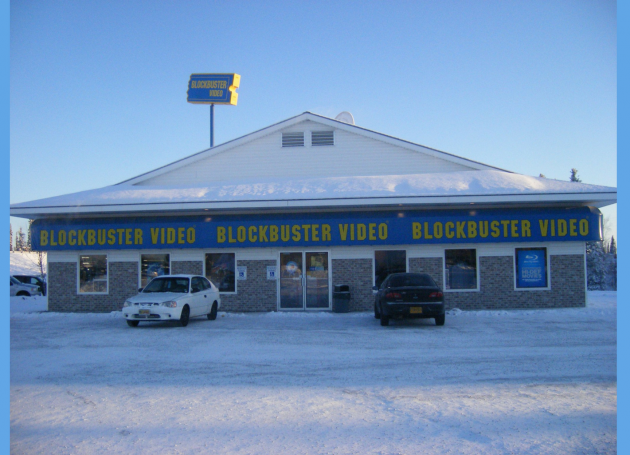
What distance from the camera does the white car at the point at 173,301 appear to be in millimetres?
14398

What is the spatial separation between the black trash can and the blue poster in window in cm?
625

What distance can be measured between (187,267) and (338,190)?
647cm

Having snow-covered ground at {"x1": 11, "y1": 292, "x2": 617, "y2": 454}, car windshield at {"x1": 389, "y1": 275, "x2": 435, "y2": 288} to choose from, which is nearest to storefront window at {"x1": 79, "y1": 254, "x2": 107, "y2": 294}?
snow-covered ground at {"x1": 11, "y1": 292, "x2": 617, "y2": 454}

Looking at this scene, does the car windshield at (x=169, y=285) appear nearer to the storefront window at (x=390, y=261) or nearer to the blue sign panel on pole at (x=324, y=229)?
the blue sign panel on pole at (x=324, y=229)

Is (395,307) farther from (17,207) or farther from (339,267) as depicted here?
(17,207)

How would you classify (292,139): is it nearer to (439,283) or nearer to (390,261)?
(390,261)

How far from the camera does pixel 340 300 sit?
18.3 metres

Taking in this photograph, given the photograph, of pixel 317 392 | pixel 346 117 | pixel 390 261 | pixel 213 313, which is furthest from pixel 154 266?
pixel 317 392

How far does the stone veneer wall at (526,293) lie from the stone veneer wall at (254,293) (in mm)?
6405

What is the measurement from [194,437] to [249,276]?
1383 centimetres

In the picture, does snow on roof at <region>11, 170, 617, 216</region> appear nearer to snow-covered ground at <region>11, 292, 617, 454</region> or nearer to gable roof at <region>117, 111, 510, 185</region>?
gable roof at <region>117, 111, 510, 185</region>

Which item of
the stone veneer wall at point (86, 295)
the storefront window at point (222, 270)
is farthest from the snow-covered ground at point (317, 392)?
the stone veneer wall at point (86, 295)

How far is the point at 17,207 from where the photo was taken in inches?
750

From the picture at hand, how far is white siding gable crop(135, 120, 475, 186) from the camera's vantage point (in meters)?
21.7
